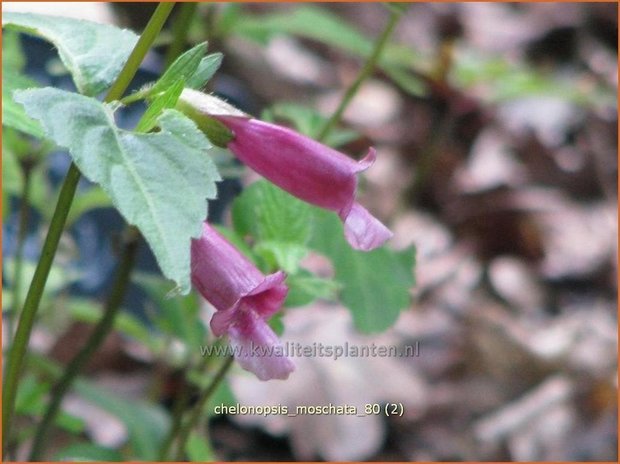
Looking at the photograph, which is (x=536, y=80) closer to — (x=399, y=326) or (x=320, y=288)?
(x=399, y=326)

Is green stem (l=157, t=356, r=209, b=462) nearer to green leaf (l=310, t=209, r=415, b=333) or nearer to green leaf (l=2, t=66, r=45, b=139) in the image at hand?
green leaf (l=310, t=209, r=415, b=333)

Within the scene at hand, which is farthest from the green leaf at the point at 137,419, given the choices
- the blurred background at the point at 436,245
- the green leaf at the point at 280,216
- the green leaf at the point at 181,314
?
the green leaf at the point at 280,216

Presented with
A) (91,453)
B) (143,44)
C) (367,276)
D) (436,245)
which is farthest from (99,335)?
(436,245)

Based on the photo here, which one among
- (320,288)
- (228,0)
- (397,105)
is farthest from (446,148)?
(320,288)

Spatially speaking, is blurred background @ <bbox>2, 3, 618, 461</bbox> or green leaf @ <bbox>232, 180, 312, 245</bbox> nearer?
green leaf @ <bbox>232, 180, 312, 245</bbox>

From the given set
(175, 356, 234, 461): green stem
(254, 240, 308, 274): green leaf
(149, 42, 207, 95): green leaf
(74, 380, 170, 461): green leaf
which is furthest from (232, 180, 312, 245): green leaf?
(74, 380, 170, 461): green leaf

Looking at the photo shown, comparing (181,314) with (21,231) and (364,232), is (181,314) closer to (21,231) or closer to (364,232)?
(21,231)
